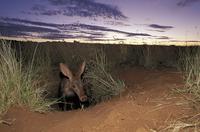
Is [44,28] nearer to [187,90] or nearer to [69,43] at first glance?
[69,43]

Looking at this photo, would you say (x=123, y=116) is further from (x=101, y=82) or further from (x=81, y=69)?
(x=81, y=69)

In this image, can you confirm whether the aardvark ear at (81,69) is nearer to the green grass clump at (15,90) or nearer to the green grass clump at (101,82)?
the green grass clump at (101,82)

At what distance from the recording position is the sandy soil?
4695 mm

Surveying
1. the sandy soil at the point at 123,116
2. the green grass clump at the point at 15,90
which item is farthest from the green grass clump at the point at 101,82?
the green grass clump at the point at 15,90

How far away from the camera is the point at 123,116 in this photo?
488cm

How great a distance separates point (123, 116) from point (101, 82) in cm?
231

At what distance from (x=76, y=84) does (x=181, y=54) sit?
6.43 ft

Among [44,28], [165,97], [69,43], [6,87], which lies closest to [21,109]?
[6,87]

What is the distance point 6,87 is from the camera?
17.9ft

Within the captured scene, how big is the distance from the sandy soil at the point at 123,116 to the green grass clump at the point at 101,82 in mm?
746

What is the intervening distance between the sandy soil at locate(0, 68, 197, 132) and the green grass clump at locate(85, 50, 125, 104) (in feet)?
2.45

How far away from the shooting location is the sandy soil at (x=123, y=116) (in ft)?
15.4

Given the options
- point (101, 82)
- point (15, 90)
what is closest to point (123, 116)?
point (15, 90)

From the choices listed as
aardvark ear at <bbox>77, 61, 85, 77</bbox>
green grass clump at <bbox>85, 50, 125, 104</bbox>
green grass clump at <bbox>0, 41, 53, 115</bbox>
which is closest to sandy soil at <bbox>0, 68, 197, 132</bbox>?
green grass clump at <bbox>0, 41, 53, 115</bbox>
